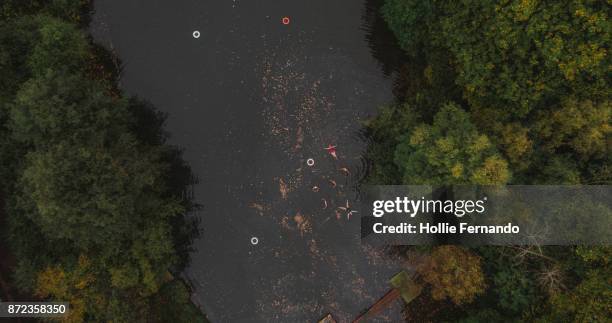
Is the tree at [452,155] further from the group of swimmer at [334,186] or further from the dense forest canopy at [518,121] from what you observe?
the group of swimmer at [334,186]

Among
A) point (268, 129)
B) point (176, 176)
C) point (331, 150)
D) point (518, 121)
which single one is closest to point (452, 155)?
point (518, 121)

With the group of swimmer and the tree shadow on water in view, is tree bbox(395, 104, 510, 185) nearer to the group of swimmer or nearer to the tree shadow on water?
the group of swimmer

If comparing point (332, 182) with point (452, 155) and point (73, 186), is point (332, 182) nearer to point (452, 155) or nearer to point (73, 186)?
point (452, 155)

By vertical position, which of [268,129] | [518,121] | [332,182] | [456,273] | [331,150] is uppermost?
[518,121]

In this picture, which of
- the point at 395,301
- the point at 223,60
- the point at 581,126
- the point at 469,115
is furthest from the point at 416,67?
the point at 395,301

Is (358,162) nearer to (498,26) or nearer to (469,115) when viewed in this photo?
(469,115)

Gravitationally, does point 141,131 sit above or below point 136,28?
below

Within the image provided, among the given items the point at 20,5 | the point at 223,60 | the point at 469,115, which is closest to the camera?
the point at 469,115
